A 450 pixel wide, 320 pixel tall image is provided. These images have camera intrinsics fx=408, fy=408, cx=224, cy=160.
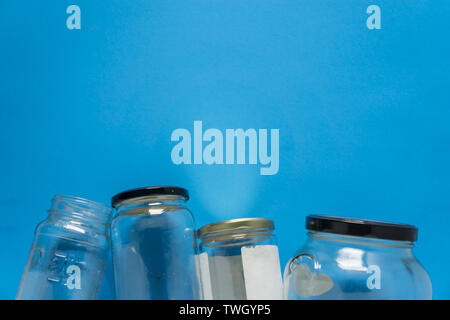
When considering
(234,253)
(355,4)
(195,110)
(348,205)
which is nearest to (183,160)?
(195,110)

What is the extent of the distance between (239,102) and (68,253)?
0.41 metres

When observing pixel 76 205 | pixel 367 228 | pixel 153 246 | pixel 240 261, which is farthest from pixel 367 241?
pixel 76 205

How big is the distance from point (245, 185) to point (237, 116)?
133 millimetres

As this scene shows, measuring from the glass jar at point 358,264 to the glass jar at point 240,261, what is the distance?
0.14ft

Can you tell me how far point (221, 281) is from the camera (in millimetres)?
649

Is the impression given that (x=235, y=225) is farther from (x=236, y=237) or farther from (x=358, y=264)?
(x=358, y=264)

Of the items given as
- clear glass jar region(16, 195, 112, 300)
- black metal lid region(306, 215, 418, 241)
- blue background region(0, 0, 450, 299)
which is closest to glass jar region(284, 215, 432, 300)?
black metal lid region(306, 215, 418, 241)

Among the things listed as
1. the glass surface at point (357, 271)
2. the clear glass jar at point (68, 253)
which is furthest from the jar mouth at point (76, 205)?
the glass surface at point (357, 271)

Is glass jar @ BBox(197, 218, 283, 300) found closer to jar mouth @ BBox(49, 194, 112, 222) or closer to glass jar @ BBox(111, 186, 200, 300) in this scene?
glass jar @ BBox(111, 186, 200, 300)

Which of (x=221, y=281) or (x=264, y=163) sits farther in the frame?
(x=264, y=163)

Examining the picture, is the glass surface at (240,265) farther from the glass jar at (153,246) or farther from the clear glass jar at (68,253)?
the clear glass jar at (68,253)

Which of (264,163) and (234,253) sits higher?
(264,163)

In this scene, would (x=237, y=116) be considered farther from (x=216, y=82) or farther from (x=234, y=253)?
(x=234, y=253)

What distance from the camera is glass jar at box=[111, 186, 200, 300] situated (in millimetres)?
645
